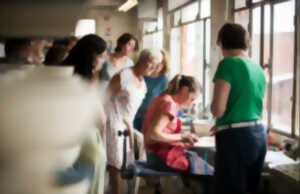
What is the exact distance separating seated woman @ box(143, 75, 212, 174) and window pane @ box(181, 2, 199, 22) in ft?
6.97

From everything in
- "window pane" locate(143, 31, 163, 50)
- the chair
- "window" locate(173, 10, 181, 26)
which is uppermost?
"window" locate(173, 10, 181, 26)

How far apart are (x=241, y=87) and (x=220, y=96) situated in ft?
0.32

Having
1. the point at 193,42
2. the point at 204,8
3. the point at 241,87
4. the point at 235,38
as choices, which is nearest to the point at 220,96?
the point at 241,87

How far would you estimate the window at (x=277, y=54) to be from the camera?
2299 millimetres

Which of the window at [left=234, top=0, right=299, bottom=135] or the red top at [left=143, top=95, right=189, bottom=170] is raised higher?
the window at [left=234, top=0, right=299, bottom=135]

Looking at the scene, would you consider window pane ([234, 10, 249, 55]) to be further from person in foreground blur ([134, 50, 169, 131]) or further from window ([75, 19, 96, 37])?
window ([75, 19, 96, 37])

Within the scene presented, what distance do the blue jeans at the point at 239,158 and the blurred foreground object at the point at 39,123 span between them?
138 centimetres

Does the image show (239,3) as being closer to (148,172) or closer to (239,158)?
(148,172)

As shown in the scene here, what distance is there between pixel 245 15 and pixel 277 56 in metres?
0.55

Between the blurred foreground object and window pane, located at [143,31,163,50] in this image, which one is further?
window pane, located at [143,31,163,50]

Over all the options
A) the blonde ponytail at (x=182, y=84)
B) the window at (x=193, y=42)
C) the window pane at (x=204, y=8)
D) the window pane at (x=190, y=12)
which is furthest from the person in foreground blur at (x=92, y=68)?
the window pane at (x=190, y=12)

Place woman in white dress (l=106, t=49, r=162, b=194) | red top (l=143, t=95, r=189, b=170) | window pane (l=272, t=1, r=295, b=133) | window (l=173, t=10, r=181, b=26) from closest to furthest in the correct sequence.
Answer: woman in white dress (l=106, t=49, r=162, b=194) → red top (l=143, t=95, r=189, b=170) → window pane (l=272, t=1, r=295, b=133) → window (l=173, t=10, r=181, b=26)

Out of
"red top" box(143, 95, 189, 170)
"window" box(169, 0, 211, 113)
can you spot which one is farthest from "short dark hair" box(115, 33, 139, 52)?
"window" box(169, 0, 211, 113)

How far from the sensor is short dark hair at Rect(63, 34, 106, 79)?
260 millimetres
